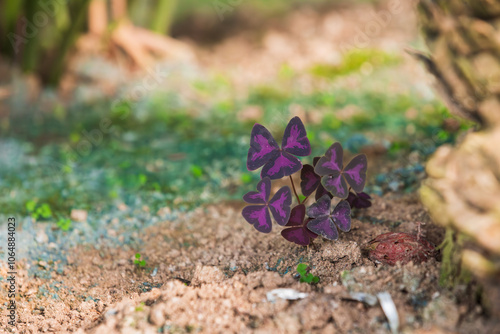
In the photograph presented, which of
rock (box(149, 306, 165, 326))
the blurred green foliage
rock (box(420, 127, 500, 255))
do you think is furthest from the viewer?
the blurred green foliage

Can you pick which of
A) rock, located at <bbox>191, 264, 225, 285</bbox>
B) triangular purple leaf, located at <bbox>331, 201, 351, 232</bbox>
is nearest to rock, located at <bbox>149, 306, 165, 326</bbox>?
rock, located at <bbox>191, 264, 225, 285</bbox>

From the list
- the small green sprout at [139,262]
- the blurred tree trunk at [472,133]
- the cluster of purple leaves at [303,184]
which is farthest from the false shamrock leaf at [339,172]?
the small green sprout at [139,262]

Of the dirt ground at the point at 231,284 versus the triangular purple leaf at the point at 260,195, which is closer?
the dirt ground at the point at 231,284

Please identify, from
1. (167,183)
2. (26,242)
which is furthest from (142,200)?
(26,242)

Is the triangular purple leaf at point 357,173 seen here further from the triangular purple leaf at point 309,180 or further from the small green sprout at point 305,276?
the small green sprout at point 305,276

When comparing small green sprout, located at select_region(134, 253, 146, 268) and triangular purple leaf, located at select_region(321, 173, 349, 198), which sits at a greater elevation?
triangular purple leaf, located at select_region(321, 173, 349, 198)

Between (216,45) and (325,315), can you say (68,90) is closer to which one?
(216,45)

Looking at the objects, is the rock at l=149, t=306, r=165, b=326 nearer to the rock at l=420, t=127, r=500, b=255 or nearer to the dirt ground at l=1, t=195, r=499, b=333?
the dirt ground at l=1, t=195, r=499, b=333

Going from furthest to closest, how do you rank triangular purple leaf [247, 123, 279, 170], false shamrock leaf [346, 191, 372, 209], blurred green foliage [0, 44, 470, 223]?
blurred green foliage [0, 44, 470, 223]
false shamrock leaf [346, 191, 372, 209]
triangular purple leaf [247, 123, 279, 170]
